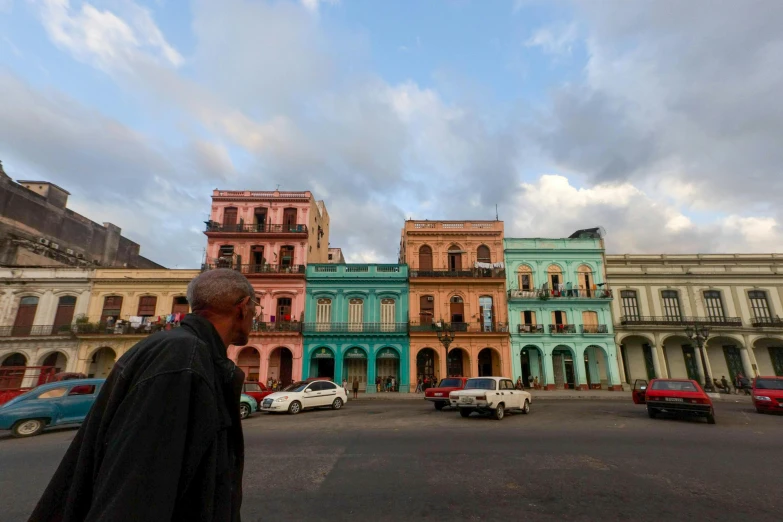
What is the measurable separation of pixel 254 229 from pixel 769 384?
32847mm

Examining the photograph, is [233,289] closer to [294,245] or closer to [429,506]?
[429,506]

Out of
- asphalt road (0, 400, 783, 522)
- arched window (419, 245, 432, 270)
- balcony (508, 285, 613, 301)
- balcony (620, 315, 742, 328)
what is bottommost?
asphalt road (0, 400, 783, 522)

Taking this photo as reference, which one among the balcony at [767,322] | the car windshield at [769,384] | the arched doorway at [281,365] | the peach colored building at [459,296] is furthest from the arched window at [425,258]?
the balcony at [767,322]

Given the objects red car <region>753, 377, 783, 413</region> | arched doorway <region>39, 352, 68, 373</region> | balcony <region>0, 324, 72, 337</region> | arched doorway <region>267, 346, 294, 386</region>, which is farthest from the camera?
arched doorway <region>267, 346, 294, 386</region>

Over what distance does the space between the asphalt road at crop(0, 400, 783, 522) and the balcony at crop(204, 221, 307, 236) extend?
2235 cm

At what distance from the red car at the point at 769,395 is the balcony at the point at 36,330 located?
41.8 metres

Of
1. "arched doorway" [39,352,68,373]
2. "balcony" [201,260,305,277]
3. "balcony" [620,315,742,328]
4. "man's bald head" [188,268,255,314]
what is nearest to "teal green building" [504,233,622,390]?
"balcony" [620,315,742,328]

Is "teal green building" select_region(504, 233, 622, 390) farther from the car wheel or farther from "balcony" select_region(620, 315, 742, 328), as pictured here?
the car wheel

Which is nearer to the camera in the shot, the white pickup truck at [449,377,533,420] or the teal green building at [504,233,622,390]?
the white pickup truck at [449,377,533,420]

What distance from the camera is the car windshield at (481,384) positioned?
14.6 metres

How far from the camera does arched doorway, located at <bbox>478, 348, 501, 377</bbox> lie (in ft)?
104

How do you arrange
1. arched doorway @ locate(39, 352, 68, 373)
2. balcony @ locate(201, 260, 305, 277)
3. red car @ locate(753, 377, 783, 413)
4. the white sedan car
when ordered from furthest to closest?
balcony @ locate(201, 260, 305, 277) < arched doorway @ locate(39, 352, 68, 373) < the white sedan car < red car @ locate(753, 377, 783, 413)

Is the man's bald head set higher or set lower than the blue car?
higher

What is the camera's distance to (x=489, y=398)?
13.6 meters
